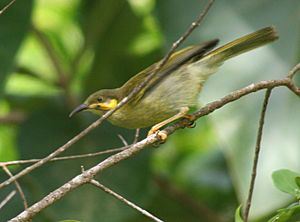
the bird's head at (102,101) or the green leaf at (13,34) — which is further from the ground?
the green leaf at (13,34)

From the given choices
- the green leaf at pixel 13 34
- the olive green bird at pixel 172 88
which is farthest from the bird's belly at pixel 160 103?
the green leaf at pixel 13 34

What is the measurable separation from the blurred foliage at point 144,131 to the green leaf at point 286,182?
1.25 metres

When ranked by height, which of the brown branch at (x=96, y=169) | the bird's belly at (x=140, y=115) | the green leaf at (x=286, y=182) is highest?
the bird's belly at (x=140, y=115)

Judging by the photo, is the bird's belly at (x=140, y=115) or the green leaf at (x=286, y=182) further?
the bird's belly at (x=140, y=115)

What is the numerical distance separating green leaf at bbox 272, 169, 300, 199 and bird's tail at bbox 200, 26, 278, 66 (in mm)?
1030

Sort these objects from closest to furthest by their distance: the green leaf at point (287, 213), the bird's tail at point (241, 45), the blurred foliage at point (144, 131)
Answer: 1. the green leaf at point (287, 213)
2. the bird's tail at point (241, 45)
3. the blurred foliage at point (144, 131)

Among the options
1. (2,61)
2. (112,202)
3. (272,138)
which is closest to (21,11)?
(2,61)

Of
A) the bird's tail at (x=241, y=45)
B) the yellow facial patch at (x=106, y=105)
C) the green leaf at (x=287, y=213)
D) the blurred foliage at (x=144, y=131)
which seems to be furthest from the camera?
the blurred foliage at (x=144, y=131)

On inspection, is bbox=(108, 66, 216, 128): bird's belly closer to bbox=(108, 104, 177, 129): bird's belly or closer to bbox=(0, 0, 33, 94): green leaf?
bbox=(108, 104, 177, 129): bird's belly

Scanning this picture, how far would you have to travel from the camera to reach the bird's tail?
11.8 feet

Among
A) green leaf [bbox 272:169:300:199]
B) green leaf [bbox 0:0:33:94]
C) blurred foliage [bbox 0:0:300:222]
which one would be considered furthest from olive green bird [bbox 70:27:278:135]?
green leaf [bbox 0:0:33:94]

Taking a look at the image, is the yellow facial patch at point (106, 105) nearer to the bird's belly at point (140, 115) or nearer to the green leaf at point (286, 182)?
the bird's belly at point (140, 115)

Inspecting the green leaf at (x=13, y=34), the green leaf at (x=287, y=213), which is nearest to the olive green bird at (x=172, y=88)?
the green leaf at (x=13, y=34)

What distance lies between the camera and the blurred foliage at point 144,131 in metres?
4.20
